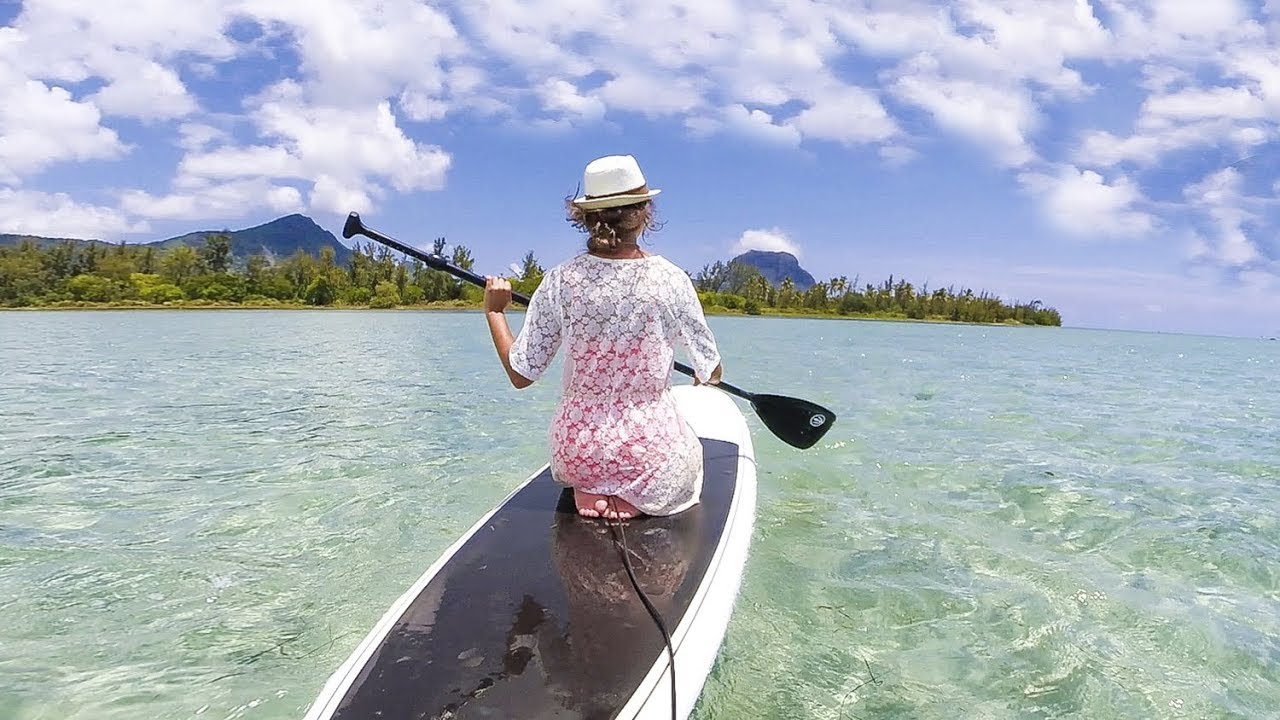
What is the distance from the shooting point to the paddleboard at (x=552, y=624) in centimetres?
250

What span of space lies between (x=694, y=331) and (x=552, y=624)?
58.0 inches

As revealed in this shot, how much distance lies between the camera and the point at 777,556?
223 inches

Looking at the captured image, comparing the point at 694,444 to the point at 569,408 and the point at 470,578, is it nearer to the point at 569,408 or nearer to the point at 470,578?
the point at 569,408

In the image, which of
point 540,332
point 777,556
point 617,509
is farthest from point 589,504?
point 777,556

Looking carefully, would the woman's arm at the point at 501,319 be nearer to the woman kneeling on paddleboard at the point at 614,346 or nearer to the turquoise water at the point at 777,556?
the woman kneeling on paddleboard at the point at 614,346

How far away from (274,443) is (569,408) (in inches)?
279

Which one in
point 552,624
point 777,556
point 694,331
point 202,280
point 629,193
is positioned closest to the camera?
point 552,624

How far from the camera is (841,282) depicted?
13062cm

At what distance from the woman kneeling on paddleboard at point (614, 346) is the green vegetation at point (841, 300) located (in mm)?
121246

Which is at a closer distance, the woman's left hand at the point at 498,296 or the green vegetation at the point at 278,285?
the woman's left hand at the point at 498,296

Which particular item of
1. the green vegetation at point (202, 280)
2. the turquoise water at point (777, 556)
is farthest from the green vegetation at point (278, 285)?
the turquoise water at point (777, 556)

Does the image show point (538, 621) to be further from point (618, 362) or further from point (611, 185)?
point (611, 185)

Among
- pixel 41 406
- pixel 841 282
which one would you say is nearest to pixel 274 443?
pixel 41 406

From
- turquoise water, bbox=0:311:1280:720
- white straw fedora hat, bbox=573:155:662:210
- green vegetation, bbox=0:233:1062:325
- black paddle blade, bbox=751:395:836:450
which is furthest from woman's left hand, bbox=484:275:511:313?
green vegetation, bbox=0:233:1062:325
